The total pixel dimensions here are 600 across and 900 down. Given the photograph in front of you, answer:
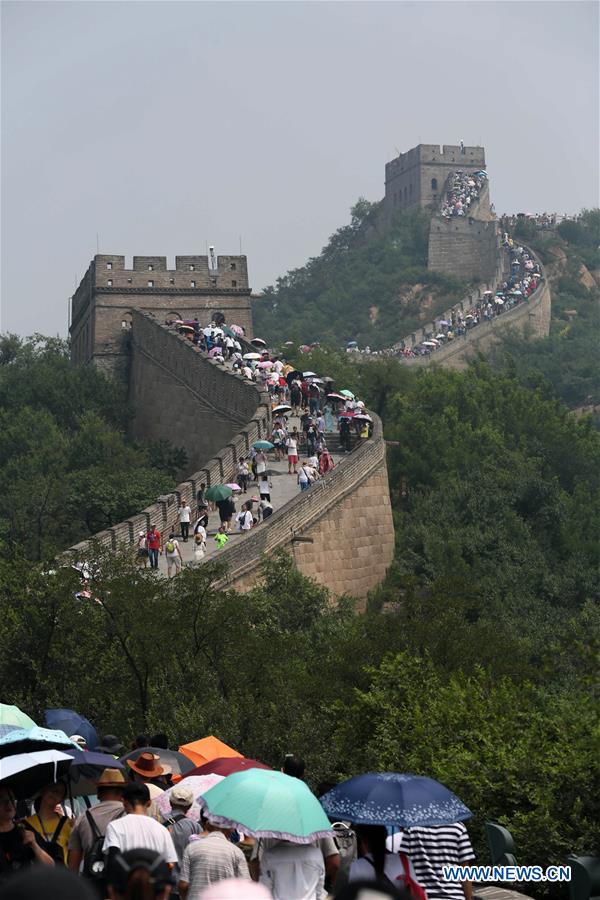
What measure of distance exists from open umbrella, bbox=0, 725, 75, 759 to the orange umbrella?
103 inches

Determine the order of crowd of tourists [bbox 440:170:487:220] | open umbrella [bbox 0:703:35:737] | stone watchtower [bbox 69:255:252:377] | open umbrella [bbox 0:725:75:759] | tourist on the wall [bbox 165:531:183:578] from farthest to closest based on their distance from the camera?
crowd of tourists [bbox 440:170:487:220], stone watchtower [bbox 69:255:252:377], tourist on the wall [bbox 165:531:183:578], open umbrella [bbox 0:703:35:737], open umbrella [bbox 0:725:75:759]

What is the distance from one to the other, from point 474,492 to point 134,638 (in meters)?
22.5

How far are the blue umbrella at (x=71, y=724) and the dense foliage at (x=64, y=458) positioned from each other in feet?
61.9

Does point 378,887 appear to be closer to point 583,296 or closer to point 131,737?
point 131,737

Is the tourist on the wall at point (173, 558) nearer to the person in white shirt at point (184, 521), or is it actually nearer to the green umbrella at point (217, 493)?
the person in white shirt at point (184, 521)

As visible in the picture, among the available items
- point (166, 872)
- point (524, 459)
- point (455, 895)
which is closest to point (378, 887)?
point (166, 872)

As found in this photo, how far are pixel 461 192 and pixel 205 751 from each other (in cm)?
8818

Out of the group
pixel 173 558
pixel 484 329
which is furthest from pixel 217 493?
pixel 484 329

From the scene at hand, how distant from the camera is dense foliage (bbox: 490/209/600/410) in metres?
74.4

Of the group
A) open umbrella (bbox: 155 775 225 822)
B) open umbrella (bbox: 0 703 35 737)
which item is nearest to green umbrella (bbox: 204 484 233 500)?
open umbrella (bbox: 0 703 35 737)

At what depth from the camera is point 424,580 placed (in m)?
38.4

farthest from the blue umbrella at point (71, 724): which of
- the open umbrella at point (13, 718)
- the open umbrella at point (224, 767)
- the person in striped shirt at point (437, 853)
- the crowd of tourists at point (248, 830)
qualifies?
the person in striped shirt at point (437, 853)

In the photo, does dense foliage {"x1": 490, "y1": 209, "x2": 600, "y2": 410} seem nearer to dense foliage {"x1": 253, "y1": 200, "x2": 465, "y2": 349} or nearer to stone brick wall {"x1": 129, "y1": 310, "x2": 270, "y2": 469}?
dense foliage {"x1": 253, "y1": 200, "x2": 465, "y2": 349}

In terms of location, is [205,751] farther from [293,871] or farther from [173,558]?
[173,558]
